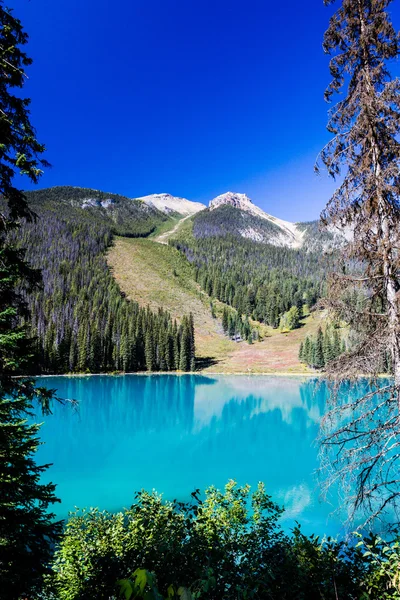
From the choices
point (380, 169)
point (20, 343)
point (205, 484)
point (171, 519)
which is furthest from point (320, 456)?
point (205, 484)

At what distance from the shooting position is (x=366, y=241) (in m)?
5.96

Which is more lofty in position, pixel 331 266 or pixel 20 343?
pixel 331 266

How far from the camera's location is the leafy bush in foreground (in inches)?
164

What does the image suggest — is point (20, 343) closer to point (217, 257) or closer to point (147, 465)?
point (147, 465)

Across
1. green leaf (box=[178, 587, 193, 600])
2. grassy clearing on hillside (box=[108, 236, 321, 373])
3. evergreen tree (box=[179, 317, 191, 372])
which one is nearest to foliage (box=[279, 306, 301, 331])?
grassy clearing on hillside (box=[108, 236, 321, 373])

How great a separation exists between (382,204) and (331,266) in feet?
4.52

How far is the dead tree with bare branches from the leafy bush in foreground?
1151mm

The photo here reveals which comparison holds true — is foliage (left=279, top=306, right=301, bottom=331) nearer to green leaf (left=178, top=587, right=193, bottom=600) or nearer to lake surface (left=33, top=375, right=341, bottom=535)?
lake surface (left=33, top=375, right=341, bottom=535)

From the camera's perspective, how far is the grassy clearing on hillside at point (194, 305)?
8556 centimetres

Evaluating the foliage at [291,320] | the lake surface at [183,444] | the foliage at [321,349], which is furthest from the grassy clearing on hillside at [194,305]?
the lake surface at [183,444]

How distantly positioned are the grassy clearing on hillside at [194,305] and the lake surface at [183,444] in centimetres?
2135

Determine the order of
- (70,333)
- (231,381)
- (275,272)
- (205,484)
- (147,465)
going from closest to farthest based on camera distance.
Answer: (205,484) < (147,465) < (231,381) < (70,333) < (275,272)

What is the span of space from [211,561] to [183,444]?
28.3 m

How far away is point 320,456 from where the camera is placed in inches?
242
